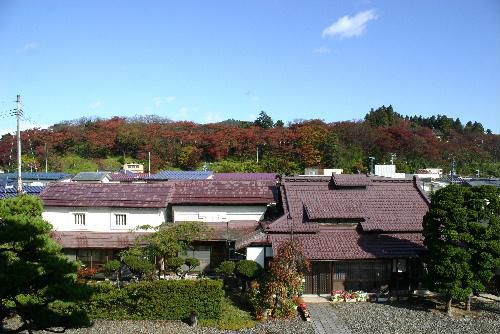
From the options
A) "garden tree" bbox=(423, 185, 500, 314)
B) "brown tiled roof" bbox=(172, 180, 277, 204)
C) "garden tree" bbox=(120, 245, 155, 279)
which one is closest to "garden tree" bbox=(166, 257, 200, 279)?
"garden tree" bbox=(120, 245, 155, 279)

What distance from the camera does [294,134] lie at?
61.0 meters

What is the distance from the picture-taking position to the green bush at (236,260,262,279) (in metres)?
19.5

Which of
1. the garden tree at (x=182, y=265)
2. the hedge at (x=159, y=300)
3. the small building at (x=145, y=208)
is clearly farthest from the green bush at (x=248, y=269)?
the small building at (x=145, y=208)

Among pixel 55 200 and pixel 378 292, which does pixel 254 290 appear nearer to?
pixel 378 292

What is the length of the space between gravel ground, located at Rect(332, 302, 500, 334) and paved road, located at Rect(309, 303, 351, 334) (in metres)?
0.25

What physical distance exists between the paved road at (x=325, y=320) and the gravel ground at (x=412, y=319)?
0.25m

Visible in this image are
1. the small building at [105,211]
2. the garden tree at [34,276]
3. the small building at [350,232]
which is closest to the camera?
the garden tree at [34,276]

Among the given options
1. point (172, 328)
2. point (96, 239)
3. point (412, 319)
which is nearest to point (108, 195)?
point (96, 239)

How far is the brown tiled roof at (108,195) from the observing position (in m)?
25.0

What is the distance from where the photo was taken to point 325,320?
56.8 feet

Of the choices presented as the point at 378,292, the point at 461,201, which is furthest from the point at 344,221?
the point at 461,201

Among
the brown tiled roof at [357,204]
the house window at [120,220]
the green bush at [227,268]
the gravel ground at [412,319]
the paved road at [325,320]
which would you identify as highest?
the brown tiled roof at [357,204]

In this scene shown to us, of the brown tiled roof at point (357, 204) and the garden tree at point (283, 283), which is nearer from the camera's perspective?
the garden tree at point (283, 283)

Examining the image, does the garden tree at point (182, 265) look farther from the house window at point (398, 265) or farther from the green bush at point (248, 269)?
the house window at point (398, 265)
